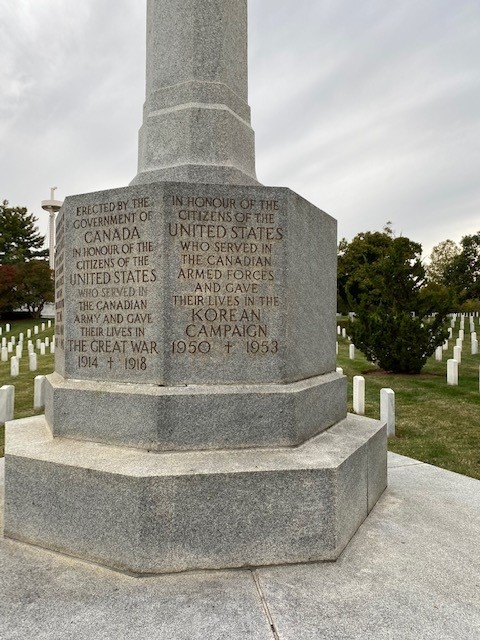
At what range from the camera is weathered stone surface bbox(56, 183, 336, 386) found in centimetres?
326

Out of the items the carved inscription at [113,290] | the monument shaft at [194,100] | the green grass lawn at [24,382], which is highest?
the monument shaft at [194,100]

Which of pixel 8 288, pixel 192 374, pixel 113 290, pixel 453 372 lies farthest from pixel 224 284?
pixel 8 288

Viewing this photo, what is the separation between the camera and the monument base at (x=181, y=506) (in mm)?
2705

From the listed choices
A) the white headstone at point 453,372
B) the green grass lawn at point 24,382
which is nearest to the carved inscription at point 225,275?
the green grass lawn at point 24,382

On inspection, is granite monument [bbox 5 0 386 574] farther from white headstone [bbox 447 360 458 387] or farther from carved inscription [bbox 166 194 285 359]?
white headstone [bbox 447 360 458 387]

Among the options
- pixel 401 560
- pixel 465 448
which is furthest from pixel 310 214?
pixel 465 448

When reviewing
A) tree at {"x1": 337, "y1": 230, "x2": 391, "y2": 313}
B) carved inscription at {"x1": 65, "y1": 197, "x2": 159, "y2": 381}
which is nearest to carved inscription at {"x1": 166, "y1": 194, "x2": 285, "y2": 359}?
carved inscription at {"x1": 65, "y1": 197, "x2": 159, "y2": 381}

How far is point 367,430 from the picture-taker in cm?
391

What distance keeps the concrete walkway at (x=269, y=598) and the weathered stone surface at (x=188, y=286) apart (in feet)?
4.26

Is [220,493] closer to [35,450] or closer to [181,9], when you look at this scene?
[35,450]

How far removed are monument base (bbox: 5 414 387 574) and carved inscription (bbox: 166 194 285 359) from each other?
33.1 inches

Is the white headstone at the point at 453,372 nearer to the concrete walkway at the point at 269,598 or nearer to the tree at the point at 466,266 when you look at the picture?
the concrete walkway at the point at 269,598

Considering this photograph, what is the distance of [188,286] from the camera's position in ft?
10.7

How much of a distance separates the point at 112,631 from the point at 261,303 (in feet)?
7.31
